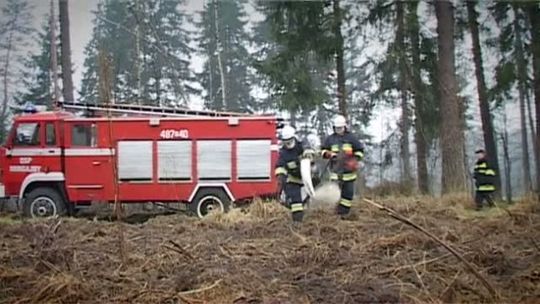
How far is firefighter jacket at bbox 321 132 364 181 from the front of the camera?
347 inches

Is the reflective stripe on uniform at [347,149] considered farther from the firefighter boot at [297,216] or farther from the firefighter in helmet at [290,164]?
the firefighter boot at [297,216]

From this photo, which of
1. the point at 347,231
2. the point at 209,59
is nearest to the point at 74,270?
the point at 347,231

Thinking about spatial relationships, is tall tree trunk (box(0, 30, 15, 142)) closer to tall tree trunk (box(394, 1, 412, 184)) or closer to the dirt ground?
the dirt ground

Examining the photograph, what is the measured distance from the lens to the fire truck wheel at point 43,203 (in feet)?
38.7

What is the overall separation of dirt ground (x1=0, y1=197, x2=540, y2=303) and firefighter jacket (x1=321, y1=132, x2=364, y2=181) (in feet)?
3.10

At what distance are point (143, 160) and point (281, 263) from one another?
681 centimetres

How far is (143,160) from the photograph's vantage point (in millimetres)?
12016

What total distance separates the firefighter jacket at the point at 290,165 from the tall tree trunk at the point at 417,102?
22.1ft

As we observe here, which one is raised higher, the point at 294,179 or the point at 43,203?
the point at 294,179

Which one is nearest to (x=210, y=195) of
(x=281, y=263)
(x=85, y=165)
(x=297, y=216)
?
(x=85, y=165)

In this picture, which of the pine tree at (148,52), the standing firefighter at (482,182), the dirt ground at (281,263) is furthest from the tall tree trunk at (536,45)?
the pine tree at (148,52)

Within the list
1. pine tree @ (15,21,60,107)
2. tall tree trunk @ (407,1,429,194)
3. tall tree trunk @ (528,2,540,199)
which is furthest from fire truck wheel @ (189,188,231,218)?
tall tree trunk @ (528,2,540,199)

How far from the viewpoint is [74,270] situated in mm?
5449

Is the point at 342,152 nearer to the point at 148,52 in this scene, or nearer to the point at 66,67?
the point at 66,67
